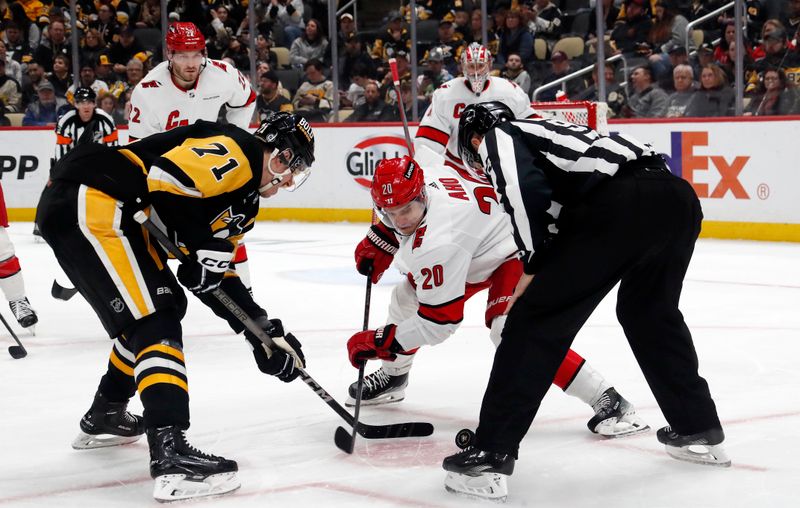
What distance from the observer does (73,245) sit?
2.89 metres

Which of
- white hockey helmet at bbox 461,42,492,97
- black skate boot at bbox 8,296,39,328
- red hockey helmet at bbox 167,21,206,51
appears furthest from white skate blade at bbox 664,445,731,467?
white hockey helmet at bbox 461,42,492,97

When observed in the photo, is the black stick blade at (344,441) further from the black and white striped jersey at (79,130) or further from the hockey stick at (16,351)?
the black and white striped jersey at (79,130)

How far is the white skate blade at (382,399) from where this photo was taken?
3645 millimetres

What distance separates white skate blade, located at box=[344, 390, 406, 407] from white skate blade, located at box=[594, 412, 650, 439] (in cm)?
75

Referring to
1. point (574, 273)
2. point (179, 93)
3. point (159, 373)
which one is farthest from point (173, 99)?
point (574, 273)

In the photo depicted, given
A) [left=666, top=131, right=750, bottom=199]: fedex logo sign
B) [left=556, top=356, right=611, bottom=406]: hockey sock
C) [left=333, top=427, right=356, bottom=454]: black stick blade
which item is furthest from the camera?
[left=666, top=131, right=750, bottom=199]: fedex logo sign

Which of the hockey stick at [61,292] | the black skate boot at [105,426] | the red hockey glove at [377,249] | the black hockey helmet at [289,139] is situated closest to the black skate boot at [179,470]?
the black skate boot at [105,426]

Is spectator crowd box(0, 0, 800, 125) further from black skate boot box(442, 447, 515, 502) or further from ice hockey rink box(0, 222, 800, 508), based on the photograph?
black skate boot box(442, 447, 515, 502)

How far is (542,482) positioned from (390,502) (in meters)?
0.41

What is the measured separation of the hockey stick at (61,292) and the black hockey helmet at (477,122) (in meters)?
3.41

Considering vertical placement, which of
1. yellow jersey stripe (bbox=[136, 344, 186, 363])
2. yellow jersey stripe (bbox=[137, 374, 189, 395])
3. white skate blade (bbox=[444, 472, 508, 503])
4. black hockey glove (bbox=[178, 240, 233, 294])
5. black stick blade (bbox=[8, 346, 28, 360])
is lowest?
black stick blade (bbox=[8, 346, 28, 360])

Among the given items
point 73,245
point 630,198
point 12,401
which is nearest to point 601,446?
point 630,198

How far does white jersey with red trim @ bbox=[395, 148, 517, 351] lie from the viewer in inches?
116

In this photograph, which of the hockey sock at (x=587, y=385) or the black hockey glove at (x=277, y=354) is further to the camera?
the hockey sock at (x=587, y=385)
